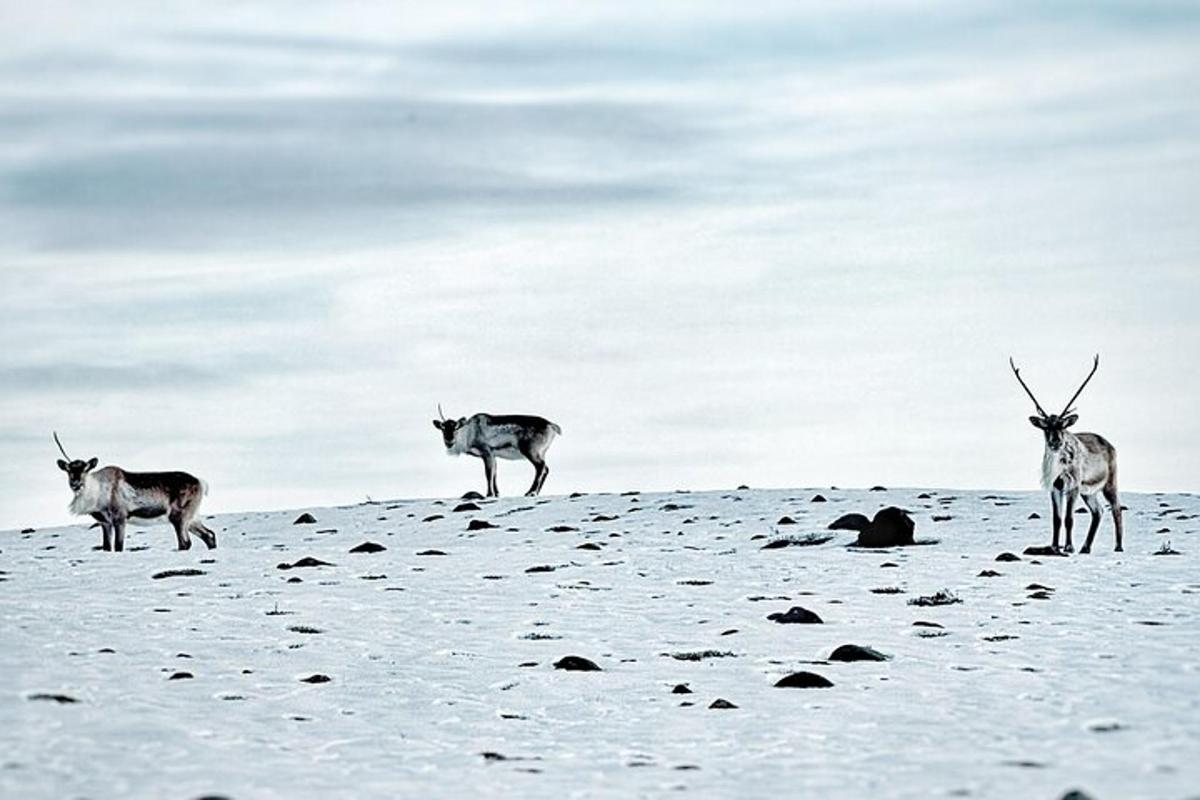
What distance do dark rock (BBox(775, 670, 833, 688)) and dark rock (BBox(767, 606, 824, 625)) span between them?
352 centimetres

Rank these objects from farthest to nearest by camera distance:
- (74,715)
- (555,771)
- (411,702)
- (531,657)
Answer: (531,657), (411,702), (74,715), (555,771)

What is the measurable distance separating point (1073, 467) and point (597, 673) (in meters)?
12.9

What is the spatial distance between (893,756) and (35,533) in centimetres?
2740

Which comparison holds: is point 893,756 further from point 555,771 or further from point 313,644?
point 313,644

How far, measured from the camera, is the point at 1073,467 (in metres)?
26.3

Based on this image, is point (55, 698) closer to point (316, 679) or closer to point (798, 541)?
point (316, 679)

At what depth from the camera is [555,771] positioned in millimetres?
12055

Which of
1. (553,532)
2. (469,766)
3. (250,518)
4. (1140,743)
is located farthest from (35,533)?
(1140,743)

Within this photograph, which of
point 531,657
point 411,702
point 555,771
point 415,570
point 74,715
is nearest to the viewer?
point 555,771

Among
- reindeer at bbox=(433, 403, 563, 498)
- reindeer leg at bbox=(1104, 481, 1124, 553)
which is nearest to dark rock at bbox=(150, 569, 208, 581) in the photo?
reindeer leg at bbox=(1104, 481, 1124, 553)

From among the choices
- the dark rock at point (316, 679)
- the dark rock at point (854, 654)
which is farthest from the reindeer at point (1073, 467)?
the dark rock at point (316, 679)

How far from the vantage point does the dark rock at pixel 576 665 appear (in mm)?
16047

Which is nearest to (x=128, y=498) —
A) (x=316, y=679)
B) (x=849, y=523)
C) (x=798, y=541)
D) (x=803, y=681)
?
(x=798, y=541)

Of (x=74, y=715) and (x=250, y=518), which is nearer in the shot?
(x=74, y=715)
